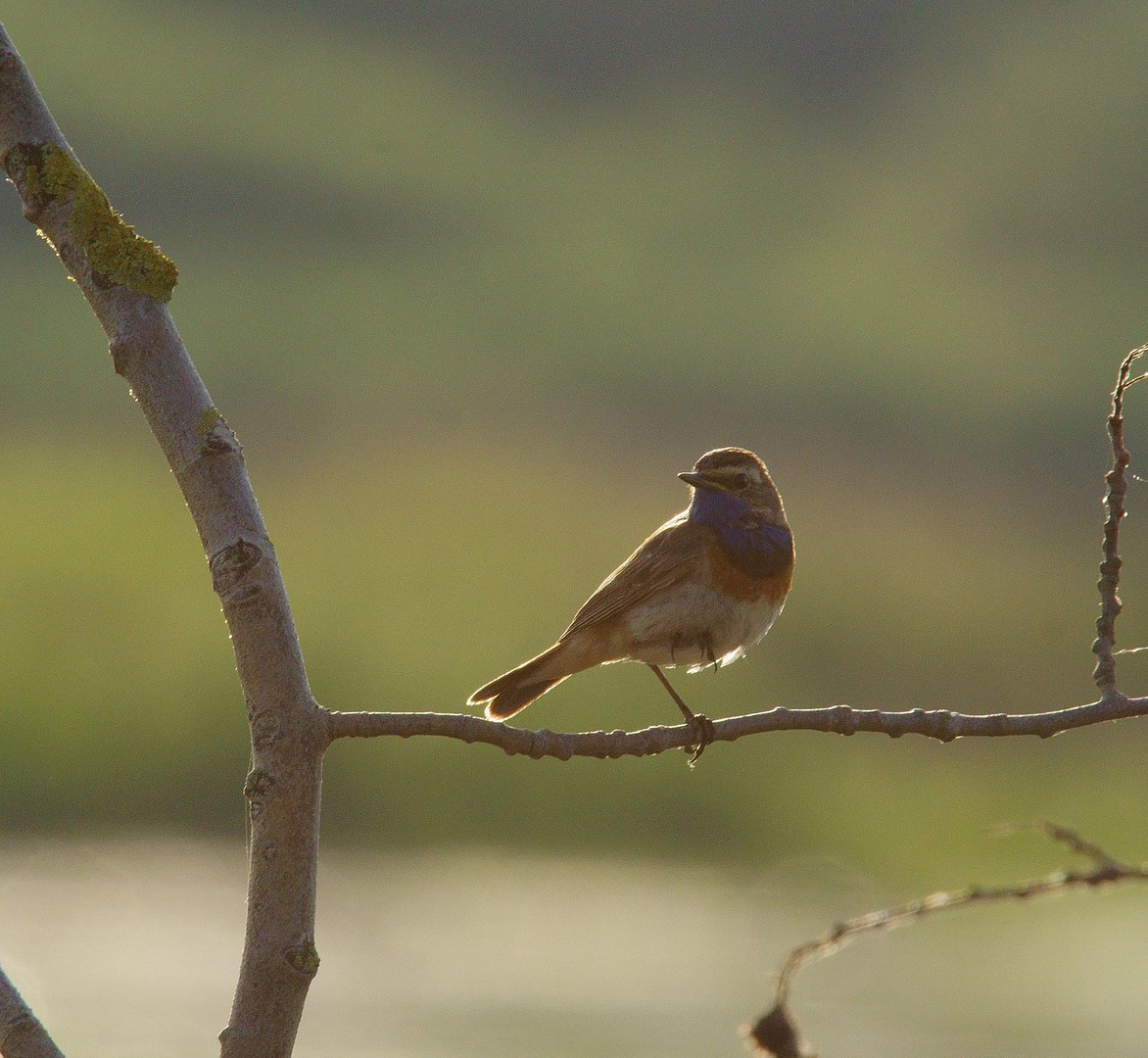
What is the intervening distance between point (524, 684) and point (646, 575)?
67 centimetres

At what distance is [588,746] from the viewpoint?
311cm

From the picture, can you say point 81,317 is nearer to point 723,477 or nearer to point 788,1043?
point 723,477

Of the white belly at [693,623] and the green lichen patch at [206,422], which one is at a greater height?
the white belly at [693,623]

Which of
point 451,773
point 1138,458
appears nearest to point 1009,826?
point 451,773

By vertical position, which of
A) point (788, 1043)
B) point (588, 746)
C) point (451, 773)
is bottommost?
point (788, 1043)

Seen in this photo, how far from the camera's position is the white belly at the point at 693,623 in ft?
20.2

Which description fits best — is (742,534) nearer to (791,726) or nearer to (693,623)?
(693,623)

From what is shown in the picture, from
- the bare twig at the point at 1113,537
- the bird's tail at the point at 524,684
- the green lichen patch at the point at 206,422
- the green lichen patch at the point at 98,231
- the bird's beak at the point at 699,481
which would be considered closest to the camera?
the green lichen patch at the point at 206,422

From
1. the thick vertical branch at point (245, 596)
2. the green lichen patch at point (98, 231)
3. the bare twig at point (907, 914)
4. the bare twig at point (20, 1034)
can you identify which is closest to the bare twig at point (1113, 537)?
the bare twig at point (907, 914)

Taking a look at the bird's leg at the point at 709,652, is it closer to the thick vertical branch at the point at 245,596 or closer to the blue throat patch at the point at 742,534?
the blue throat patch at the point at 742,534

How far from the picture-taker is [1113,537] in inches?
128

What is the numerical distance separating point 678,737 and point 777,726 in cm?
36

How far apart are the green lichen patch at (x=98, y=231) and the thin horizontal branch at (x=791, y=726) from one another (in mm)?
892

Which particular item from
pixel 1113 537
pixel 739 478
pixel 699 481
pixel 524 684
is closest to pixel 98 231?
pixel 1113 537
